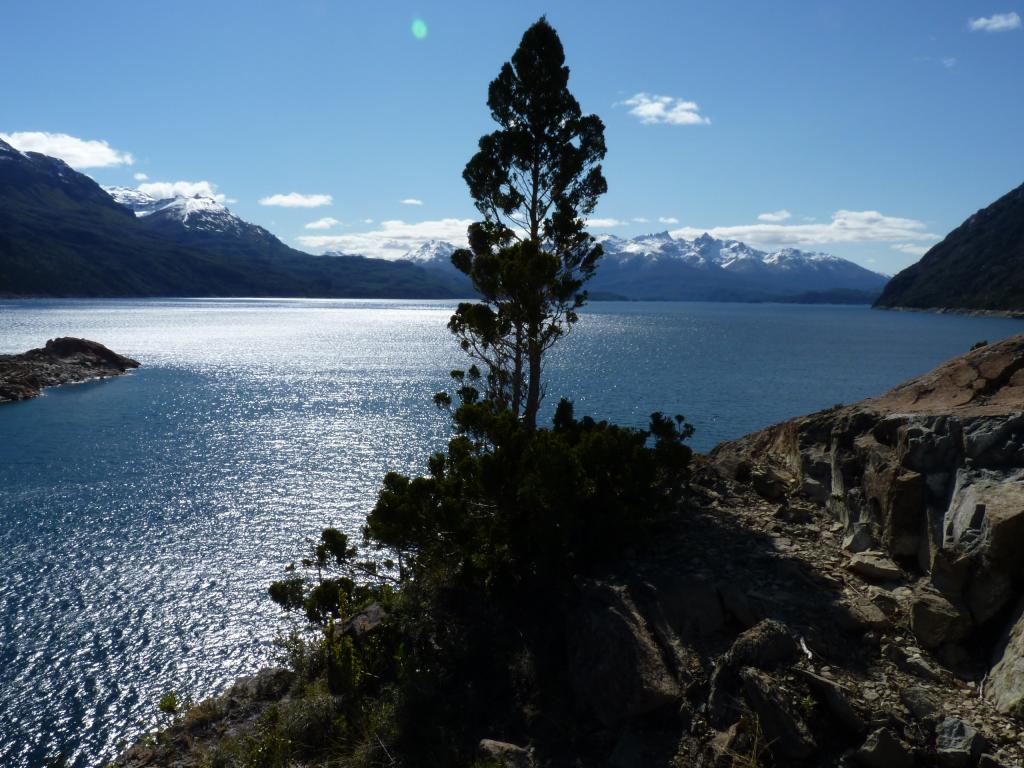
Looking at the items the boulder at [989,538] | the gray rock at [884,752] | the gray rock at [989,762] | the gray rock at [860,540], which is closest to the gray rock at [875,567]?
the gray rock at [860,540]

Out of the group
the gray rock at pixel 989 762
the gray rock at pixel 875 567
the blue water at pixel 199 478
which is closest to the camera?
the gray rock at pixel 989 762

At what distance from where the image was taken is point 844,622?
1200 centimetres

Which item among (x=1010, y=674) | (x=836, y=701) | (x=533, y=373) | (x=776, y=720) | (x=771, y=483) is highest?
(x=533, y=373)

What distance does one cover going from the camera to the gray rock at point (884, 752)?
9312 millimetres

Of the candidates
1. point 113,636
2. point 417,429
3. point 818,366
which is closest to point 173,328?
point 417,429

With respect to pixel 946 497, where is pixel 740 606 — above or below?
below

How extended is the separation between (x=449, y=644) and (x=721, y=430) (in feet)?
147

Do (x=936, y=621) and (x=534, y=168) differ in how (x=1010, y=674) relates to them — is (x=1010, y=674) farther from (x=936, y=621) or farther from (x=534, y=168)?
(x=534, y=168)

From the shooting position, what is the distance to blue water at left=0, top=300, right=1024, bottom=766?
22359mm

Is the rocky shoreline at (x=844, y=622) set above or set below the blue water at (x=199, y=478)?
above

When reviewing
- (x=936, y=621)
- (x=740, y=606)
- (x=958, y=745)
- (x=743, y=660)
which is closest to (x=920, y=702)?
(x=958, y=745)

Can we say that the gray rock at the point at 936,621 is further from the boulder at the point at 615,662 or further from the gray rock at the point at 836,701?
the boulder at the point at 615,662

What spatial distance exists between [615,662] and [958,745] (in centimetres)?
547

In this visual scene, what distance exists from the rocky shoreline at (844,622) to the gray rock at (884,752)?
20 millimetres
